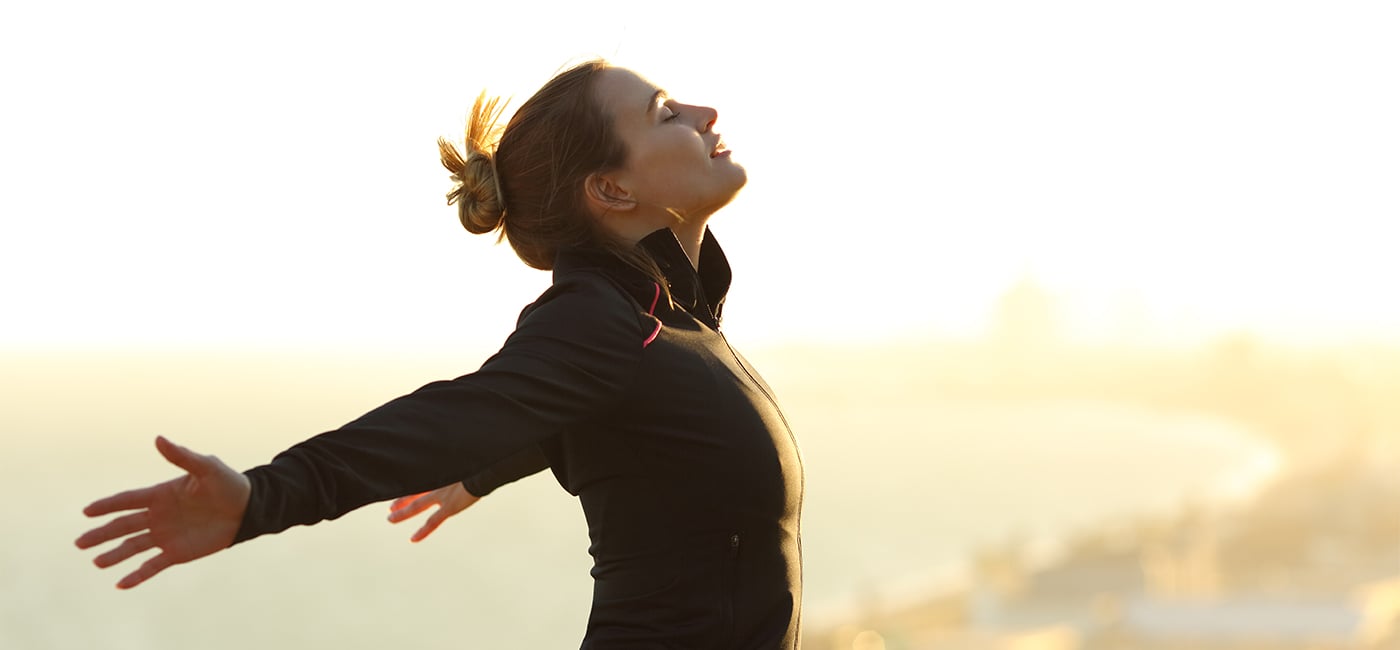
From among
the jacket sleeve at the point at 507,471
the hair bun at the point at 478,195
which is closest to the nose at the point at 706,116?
the hair bun at the point at 478,195

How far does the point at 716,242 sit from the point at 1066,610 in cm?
5414

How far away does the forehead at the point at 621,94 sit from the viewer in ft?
6.68

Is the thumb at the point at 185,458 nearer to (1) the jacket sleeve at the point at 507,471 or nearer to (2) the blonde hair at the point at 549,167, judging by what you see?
(2) the blonde hair at the point at 549,167

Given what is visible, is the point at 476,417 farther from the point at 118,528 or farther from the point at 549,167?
the point at 549,167

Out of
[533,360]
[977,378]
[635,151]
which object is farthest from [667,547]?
[977,378]

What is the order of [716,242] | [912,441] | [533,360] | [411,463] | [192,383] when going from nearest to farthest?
[411,463] < [533,360] < [716,242] < [912,441] < [192,383]

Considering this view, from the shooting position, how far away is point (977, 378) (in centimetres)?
19300

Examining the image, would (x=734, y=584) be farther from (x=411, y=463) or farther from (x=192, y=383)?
(x=192, y=383)

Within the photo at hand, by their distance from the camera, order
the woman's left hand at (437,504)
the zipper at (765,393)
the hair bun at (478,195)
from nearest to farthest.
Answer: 1. the zipper at (765,393)
2. the hair bun at (478,195)
3. the woman's left hand at (437,504)

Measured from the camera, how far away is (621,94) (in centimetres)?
204

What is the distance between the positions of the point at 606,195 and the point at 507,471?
23.0 inches

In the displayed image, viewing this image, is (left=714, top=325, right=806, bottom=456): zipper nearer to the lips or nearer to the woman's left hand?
the lips

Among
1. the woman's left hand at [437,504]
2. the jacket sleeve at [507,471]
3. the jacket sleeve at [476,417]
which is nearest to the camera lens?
the jacket sleeve at [476,417]

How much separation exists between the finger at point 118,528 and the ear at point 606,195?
2.78 feet
